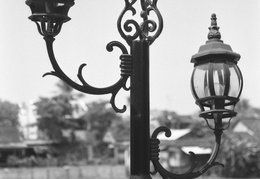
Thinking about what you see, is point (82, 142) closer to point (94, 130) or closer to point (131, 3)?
point (94, 130)

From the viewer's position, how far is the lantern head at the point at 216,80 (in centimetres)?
289

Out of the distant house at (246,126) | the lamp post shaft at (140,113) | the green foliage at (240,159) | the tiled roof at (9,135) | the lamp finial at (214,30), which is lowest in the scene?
the green foliage at (240,159)

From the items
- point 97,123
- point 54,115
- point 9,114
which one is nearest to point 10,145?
point 54,115

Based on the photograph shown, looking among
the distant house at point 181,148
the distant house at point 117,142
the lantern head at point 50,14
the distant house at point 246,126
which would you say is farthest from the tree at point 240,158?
the lantern head at point 50,14

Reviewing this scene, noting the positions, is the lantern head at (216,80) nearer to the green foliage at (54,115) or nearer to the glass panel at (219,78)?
the glass panel at (219,78)

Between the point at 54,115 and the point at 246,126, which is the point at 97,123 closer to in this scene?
the point at 54,115

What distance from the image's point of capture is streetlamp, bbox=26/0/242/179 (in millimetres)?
2654

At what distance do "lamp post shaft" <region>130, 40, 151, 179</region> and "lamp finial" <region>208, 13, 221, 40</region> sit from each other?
0.39 metres

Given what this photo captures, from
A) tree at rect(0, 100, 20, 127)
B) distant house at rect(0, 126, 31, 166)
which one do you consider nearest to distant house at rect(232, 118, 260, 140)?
distant house at rect(0, 126, 31, 166)

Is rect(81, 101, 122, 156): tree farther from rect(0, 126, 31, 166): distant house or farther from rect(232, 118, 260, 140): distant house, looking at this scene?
rect(232, 118, 260, 140): distant house

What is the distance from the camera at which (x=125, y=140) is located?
44469mm

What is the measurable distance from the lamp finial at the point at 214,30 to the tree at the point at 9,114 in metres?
47.1

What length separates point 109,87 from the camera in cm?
272

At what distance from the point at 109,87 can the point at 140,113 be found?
18cm
